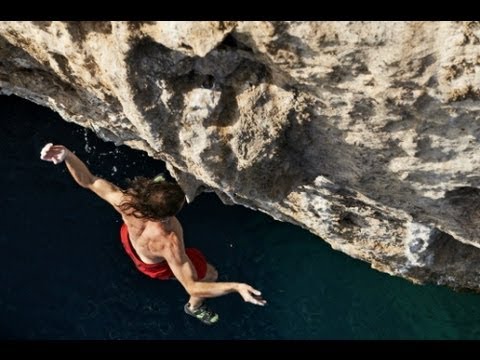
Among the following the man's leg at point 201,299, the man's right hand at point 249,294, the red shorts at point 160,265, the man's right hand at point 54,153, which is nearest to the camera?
the man's right hand at point 249,294

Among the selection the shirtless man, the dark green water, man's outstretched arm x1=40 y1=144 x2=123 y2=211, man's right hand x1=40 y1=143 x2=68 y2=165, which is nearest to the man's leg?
the shirtless man

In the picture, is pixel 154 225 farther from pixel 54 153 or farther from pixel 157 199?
pixel 54 153

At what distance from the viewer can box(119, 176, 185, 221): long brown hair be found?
378 centimetres

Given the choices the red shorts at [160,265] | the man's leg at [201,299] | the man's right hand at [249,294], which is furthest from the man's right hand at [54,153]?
the man's leg at [201,299]

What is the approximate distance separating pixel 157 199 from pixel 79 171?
2.08 feet

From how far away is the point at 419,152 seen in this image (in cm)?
322

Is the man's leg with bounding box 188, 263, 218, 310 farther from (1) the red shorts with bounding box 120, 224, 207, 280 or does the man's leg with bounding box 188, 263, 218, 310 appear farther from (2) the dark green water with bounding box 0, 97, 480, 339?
(2) the dark green water with bounding box 0, 97, 480, 339

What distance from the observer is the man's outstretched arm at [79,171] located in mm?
3791

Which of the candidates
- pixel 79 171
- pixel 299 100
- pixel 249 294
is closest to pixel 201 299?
pixel 79 171

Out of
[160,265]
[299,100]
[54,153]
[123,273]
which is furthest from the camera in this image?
[123,273]

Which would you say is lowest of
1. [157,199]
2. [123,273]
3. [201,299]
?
[123,273]

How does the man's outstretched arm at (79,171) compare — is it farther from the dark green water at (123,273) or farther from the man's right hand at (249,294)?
the dark green water at (123,273)

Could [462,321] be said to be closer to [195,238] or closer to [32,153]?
[195,238]

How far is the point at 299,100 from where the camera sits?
3.10 m
